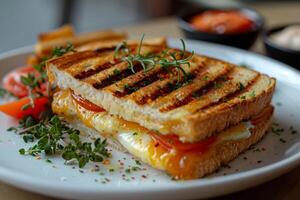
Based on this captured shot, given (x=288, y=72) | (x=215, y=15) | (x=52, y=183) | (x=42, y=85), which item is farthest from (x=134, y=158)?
(x=215, y=15)

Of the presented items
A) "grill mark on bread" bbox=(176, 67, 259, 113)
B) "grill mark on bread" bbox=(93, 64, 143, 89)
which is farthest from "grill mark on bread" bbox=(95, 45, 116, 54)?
"grill mark on bread" bbox=(176, 67, 259, 113)

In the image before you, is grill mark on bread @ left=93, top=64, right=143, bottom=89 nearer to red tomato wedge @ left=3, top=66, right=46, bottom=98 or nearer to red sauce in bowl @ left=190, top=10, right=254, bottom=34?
red tomato wedge @ left=3, top=66, right=46, bottom=98

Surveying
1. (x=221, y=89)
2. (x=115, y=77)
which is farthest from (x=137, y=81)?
(x=221, y=89)

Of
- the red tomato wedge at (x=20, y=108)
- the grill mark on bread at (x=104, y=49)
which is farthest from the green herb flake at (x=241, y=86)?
the red tomato wedge at (x=20, y=108)

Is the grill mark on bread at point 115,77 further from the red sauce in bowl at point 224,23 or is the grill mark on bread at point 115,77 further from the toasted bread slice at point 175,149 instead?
the red sauce in bowl at point 224,23

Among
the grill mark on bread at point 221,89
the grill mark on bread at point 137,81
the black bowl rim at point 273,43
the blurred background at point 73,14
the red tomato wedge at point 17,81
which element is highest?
the grill mark on bread at point 221,89
